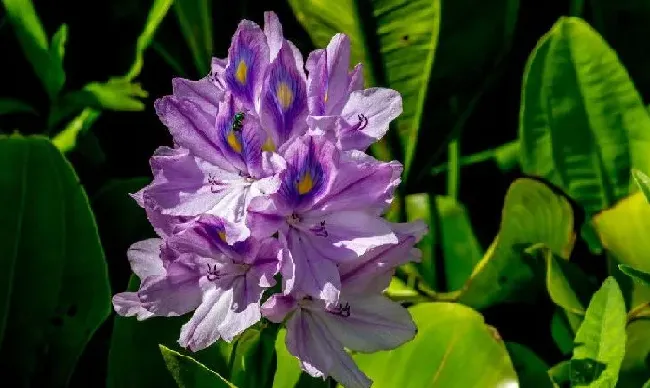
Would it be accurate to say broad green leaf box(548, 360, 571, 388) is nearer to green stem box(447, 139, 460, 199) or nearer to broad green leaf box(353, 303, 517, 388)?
broad green leaf box(353, 303, 517, 388)

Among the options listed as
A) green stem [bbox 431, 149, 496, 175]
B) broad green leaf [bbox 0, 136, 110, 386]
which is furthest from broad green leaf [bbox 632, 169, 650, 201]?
broad green leaf [bbox 0, 136, 110, 386]

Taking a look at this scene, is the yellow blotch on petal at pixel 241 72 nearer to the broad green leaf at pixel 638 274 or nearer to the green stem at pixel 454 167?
the broad green leaf at pixel 638 274

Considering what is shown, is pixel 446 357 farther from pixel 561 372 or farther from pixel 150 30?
pixel 150 30

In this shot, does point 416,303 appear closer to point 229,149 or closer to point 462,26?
point 462,26

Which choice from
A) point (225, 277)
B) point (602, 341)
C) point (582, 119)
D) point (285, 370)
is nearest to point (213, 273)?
point (225, 277)

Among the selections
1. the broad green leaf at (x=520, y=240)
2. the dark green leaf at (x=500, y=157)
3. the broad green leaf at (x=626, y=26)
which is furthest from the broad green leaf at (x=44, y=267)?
the broad green leaf at (x=626, y=26)
